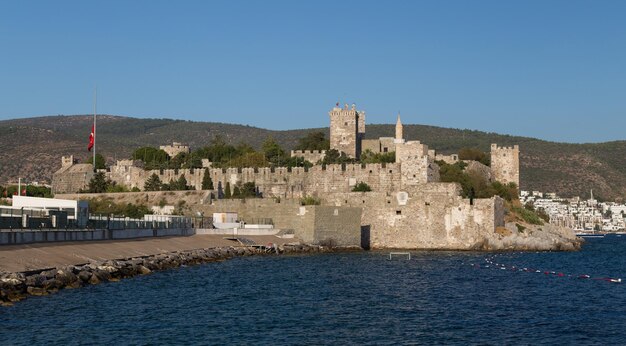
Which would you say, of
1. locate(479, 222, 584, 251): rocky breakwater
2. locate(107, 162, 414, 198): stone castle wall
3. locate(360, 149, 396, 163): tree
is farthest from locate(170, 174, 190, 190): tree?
locate(479, 222, 584, 251): rocky breakwater

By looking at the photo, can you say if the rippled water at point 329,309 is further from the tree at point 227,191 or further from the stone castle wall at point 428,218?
the tree at point 227,191

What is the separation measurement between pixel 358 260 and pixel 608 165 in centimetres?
9198

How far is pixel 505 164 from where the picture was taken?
58469 mm

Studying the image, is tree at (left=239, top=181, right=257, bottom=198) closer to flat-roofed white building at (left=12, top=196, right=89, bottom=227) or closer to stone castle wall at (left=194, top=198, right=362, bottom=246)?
stone castle wall at (left=194, top=198, right=362, bottom=246)

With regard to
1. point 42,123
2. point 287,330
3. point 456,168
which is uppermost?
point 42,123

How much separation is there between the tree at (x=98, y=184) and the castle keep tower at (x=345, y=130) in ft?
47.5

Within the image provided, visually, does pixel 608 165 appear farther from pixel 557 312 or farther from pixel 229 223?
pixel 557 312

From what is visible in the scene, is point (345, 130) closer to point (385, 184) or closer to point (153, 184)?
point (385, 184)

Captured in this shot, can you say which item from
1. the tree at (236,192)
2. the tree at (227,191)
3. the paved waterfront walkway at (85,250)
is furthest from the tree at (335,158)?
the paved waterfront walkway at (85,250)

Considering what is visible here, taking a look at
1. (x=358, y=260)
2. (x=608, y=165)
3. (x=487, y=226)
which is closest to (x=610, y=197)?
(x=608, y=165)

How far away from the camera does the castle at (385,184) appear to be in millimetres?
46094

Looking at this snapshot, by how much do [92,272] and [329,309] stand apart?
7878mm

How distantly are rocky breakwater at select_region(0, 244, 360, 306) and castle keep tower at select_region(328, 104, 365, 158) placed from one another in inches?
745

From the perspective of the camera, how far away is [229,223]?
50.5 m
